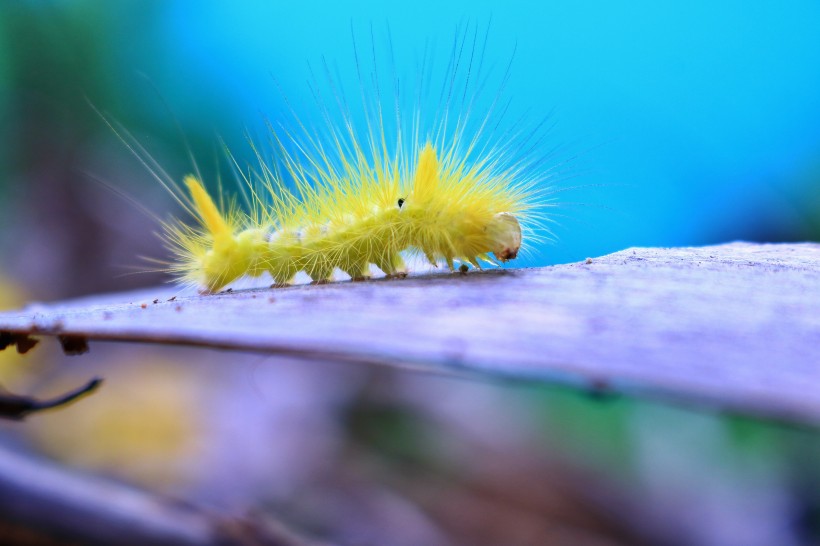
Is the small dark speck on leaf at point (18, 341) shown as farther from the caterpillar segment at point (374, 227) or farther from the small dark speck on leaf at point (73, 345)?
the caterpillar segment at point (374, 227)

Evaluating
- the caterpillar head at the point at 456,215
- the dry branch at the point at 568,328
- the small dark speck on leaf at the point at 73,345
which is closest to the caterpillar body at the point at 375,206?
the caterpillar head at the point at 456,215

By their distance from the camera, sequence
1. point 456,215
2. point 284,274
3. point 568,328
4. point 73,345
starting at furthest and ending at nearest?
1. point 284,274
2. point 456,215
3. point 73,345
4. point 568,328

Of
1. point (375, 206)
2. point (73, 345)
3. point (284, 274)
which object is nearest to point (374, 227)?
point (375, 206)

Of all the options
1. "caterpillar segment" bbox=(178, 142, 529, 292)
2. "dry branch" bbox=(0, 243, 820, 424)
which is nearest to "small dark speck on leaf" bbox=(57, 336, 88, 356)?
"dry branch" bbox=(0, 243, 820, 424)

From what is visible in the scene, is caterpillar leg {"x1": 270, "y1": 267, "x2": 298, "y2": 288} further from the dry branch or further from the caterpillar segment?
the dry branch

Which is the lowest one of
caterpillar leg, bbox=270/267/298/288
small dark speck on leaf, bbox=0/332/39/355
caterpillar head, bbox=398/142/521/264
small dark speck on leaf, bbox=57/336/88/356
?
small dark speck on leaf, bbox=0/332/39/355

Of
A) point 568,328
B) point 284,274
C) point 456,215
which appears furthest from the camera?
point 284,274

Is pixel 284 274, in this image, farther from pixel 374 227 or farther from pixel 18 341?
pixel 18 341
